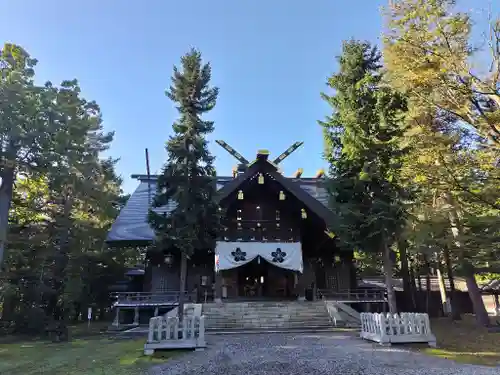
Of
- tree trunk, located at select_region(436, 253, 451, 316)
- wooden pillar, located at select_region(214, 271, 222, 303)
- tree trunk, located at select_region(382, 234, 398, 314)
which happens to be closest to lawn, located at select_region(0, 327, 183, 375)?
wooden pillar, located at select_region(214, 271, 222, 303)

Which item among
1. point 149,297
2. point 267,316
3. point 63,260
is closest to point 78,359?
point 267,316

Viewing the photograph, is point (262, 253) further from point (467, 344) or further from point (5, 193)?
point (5, 193)

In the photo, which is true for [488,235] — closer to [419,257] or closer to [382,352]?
[382,352]

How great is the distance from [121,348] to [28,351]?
2840mm

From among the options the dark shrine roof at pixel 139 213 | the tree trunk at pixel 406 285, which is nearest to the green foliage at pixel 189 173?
the dark shrine roof at pixel 139 213

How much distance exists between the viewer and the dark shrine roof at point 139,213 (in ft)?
52.3

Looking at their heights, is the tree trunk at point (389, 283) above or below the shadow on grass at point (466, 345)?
above

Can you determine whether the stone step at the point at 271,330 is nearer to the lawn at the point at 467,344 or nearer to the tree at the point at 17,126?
the lawn at the point at 467,344

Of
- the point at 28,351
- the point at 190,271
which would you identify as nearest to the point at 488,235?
the point at 190,271

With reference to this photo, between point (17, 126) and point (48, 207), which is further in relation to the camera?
point (48, 207)

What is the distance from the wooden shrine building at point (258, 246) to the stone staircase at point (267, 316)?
130 centimetres

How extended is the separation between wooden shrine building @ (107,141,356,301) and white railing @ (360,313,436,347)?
6955 millimetres

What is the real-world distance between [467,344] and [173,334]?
786cm

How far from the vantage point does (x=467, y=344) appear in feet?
31.0
